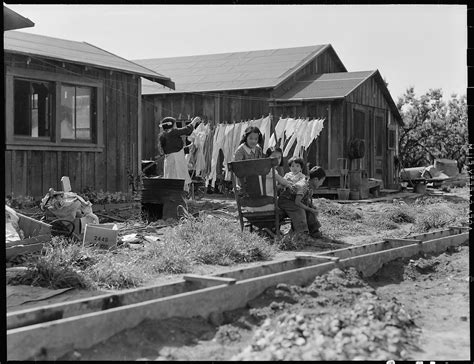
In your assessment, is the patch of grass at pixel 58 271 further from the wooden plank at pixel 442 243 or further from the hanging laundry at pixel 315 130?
the hanging laundry at pixel 315 130

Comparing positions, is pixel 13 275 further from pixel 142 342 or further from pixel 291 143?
pixel 291 143

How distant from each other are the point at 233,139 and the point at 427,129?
16950 millimetres

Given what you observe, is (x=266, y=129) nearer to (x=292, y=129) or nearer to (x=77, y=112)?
(x=292, y=129)

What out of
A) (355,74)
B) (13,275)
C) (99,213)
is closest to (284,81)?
(355,74)

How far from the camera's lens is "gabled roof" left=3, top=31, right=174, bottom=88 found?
1199cm

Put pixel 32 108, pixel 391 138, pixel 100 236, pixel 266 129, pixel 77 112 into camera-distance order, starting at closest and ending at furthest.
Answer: pixel 100 236 → pixel 32 108 → pixel 77 112 → pixel 266 129 → pixel 391 138

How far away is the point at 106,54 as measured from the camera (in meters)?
15.3

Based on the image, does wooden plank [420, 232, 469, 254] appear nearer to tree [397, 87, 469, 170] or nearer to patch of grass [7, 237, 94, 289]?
patch of grass [7, 237, 94, 289]

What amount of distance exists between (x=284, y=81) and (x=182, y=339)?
1548cm

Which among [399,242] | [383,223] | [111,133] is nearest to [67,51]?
[111,133]

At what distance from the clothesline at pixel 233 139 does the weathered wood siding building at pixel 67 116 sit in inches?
129

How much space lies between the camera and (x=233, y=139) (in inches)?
692

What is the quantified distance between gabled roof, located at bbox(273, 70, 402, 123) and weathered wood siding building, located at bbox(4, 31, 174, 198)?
5.24 metres

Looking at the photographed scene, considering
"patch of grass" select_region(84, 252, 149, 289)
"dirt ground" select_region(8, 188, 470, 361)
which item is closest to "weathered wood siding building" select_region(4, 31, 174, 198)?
"patch of grass" select_region(84, 252, 149, 289)
